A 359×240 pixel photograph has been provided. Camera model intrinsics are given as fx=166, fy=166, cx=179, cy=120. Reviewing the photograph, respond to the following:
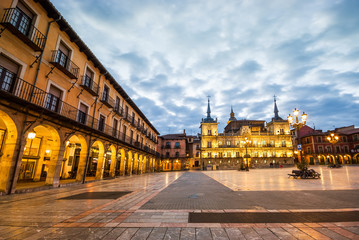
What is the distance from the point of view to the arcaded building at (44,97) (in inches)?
331

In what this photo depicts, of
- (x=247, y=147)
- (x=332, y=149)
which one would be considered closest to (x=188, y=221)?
(x=247, y=147)

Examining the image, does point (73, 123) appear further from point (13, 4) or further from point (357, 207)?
point (357, 207)

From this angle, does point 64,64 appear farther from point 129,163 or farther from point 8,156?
point 129,163

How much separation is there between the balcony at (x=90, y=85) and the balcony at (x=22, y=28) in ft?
13.6

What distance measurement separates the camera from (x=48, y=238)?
3127mm

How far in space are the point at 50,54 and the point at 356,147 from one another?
224 feet

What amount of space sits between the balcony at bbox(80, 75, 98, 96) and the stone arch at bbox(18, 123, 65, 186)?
434cm

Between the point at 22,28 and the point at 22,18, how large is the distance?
55 cm

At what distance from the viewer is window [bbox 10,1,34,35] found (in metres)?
8.91

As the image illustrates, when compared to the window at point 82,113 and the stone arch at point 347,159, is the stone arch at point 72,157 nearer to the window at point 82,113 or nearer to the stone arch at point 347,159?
the window at point 82,113

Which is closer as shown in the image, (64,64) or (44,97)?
(44,97)

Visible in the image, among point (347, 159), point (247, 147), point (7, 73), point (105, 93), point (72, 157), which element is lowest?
point (72, 157)

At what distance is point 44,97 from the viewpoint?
A: 1031 centimetres

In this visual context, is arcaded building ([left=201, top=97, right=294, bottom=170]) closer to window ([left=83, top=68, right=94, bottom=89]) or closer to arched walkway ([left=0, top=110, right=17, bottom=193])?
window ([left=83, top=68, right=94, bottom=89])
